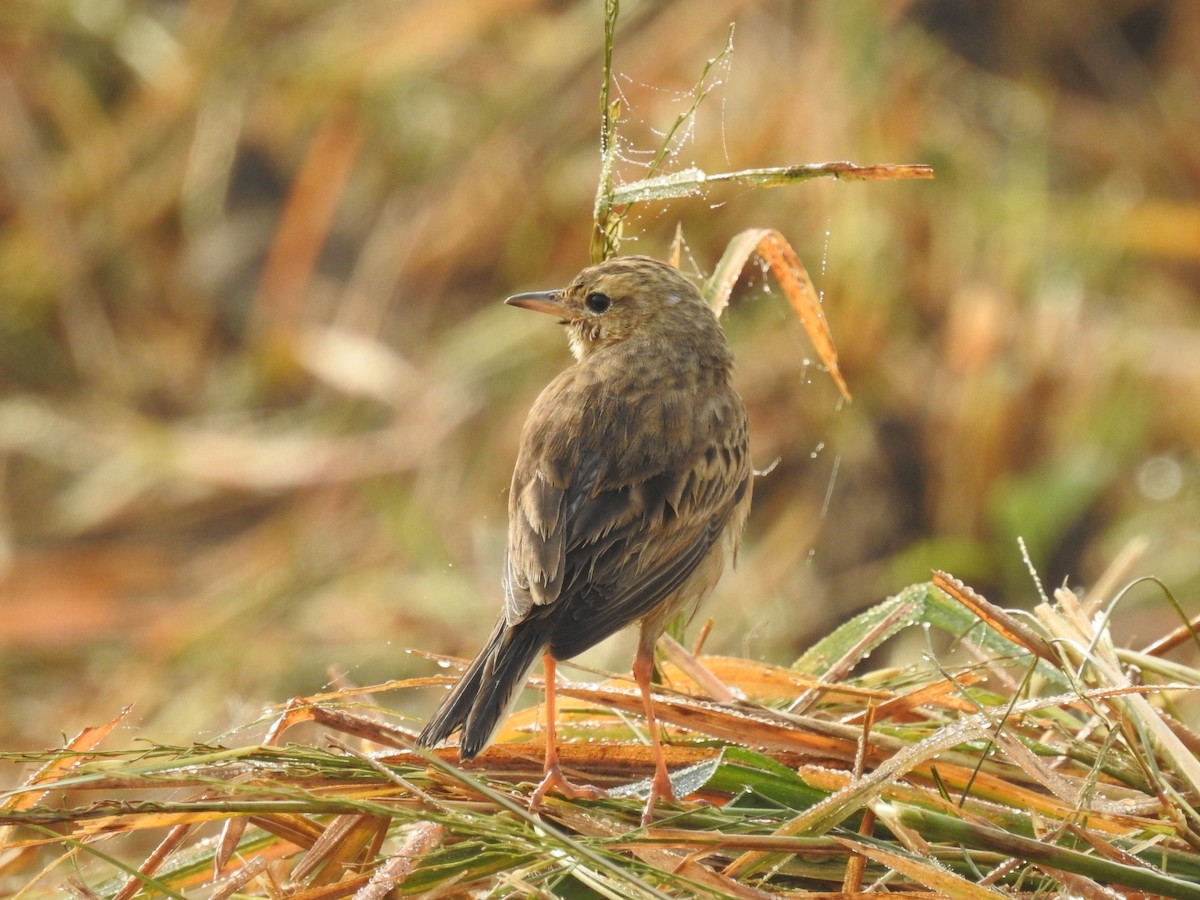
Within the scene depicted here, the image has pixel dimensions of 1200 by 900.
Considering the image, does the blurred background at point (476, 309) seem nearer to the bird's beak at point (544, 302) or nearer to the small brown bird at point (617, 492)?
the bird's beak at point (544, 302)

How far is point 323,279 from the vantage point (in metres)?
9.44

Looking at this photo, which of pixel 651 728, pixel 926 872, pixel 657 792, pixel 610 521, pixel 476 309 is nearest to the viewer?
pixel 926 872

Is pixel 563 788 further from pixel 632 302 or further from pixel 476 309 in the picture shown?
pixel 476 309

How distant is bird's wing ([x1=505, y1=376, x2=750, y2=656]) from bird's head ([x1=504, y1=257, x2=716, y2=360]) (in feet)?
1.13

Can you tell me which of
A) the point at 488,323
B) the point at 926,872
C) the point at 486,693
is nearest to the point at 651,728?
the point at 486,693

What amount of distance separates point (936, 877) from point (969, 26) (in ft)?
26.9

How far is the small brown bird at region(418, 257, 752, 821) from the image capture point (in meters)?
3.62

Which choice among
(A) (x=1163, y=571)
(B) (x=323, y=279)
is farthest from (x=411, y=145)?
(A) (x=1163, y=571)

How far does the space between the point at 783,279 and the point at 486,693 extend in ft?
4.57

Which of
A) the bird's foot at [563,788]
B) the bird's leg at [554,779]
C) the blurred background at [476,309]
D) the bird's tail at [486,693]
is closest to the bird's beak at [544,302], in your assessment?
the bird's tail at [486,693]

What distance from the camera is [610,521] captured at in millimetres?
3912

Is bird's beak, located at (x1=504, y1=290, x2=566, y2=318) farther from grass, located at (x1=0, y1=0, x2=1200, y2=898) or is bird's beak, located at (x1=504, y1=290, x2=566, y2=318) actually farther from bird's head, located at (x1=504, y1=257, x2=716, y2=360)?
grass, located at (x1=0, y1=0, x2=1200, y2=898)

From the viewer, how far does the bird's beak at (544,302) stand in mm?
4578

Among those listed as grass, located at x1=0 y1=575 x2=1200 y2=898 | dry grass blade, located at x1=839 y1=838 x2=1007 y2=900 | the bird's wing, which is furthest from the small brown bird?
dry grass blade, located at x1=839 y1=838 x2=1007 y2=900
